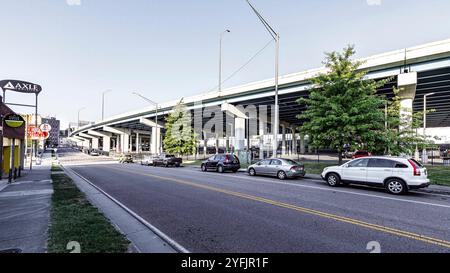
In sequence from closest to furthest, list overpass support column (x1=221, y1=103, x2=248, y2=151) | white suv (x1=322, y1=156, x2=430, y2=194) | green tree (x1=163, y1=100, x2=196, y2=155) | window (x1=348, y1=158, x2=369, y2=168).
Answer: white suv (x1=322, y1=156, x2=430, y2=194) → window (x1=348, y1=158, x2=369, y2=168) → overpass support column (x1=221, y1=103, x2=248, y2=151) → green tree (x1=163, y1=100, x2=196, y2=155)

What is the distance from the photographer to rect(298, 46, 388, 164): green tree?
1569cm

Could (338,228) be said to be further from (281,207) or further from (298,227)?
(281,207)

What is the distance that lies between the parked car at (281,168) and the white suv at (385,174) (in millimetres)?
2944

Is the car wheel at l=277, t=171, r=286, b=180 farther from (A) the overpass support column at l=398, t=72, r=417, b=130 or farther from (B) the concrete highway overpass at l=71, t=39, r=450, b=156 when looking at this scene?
(A) the overpass support column at l=398, t=72, r=417, b=130

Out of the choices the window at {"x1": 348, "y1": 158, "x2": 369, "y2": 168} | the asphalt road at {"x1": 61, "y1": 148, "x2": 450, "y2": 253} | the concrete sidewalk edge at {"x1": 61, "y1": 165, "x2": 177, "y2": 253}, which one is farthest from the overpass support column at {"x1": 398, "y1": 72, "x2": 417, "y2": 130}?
the concrete sidewalk edge at {"x1": 61, "y1": 165, "x2": 177, "y2": 253}

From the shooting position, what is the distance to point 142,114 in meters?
56.2

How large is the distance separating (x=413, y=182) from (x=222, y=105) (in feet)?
95.6

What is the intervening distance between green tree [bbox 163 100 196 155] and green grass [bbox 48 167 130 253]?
31.1 m

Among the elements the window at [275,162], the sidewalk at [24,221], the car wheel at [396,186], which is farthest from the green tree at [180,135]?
the car wheel at [396,186]

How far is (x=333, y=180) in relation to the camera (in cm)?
1227

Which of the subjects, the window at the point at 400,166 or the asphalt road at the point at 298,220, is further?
the window at the point at 400,166

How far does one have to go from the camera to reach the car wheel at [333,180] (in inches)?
478

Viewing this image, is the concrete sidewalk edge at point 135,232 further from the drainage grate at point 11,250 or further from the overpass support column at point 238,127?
the overpass support column at point 238,127

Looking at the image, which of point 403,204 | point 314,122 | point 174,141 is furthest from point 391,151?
point 174,141
